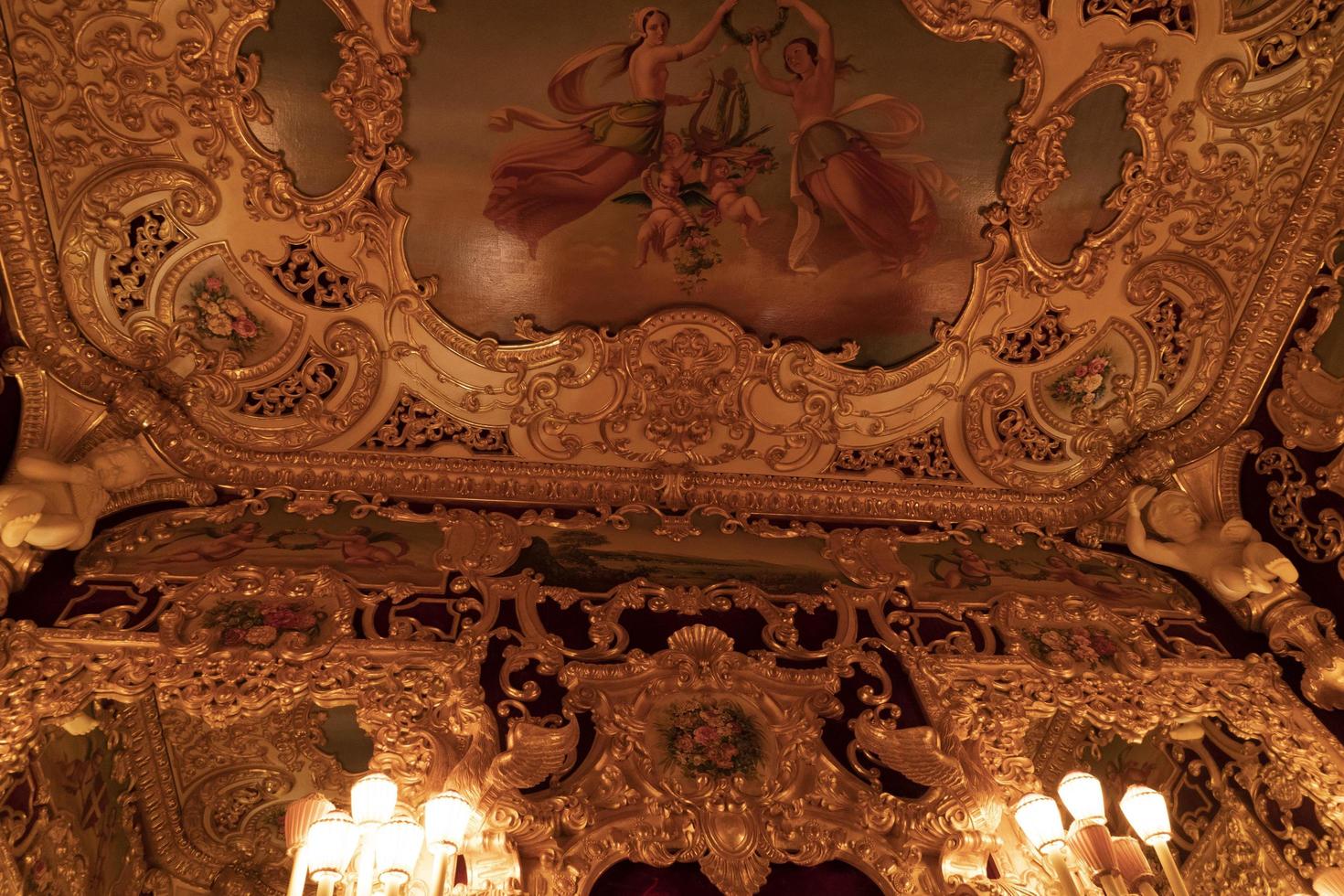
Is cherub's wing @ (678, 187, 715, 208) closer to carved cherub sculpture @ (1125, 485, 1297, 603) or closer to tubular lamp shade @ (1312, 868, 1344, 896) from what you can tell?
carved cherub sculpture @ (1125, 485, 1297, 603)

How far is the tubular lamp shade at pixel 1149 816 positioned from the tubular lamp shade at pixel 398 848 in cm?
270

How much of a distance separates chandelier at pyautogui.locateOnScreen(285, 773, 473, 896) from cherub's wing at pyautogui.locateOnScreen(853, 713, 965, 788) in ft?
6.12

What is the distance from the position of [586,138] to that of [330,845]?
3.64 meters

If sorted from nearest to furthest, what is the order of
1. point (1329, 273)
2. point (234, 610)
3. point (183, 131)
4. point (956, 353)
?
point (234, 610) < point (183, 131) < point (1329, 273) < point (956, 353)

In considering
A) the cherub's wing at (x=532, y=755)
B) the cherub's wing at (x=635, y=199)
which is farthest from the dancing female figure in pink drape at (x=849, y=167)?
the cherub's wing at (x=532, y=755)

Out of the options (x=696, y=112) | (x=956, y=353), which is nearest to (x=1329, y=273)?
(x=956, y=353)

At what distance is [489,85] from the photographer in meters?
4.62

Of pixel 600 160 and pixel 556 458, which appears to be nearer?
pixel 600 160

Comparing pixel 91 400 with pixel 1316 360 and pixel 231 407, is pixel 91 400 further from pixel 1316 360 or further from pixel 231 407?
pixel 1316 360

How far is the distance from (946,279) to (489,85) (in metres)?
2.90

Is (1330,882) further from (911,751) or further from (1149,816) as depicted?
(911,751)

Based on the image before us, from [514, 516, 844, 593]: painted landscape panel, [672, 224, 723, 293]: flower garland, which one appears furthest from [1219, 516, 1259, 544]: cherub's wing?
[672, 224, 723, 293]: flower garland

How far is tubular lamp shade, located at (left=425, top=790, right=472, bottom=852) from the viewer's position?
3.30m

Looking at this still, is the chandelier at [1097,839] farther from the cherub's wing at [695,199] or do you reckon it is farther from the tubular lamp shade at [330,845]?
the cherub's wing at [695,199]
